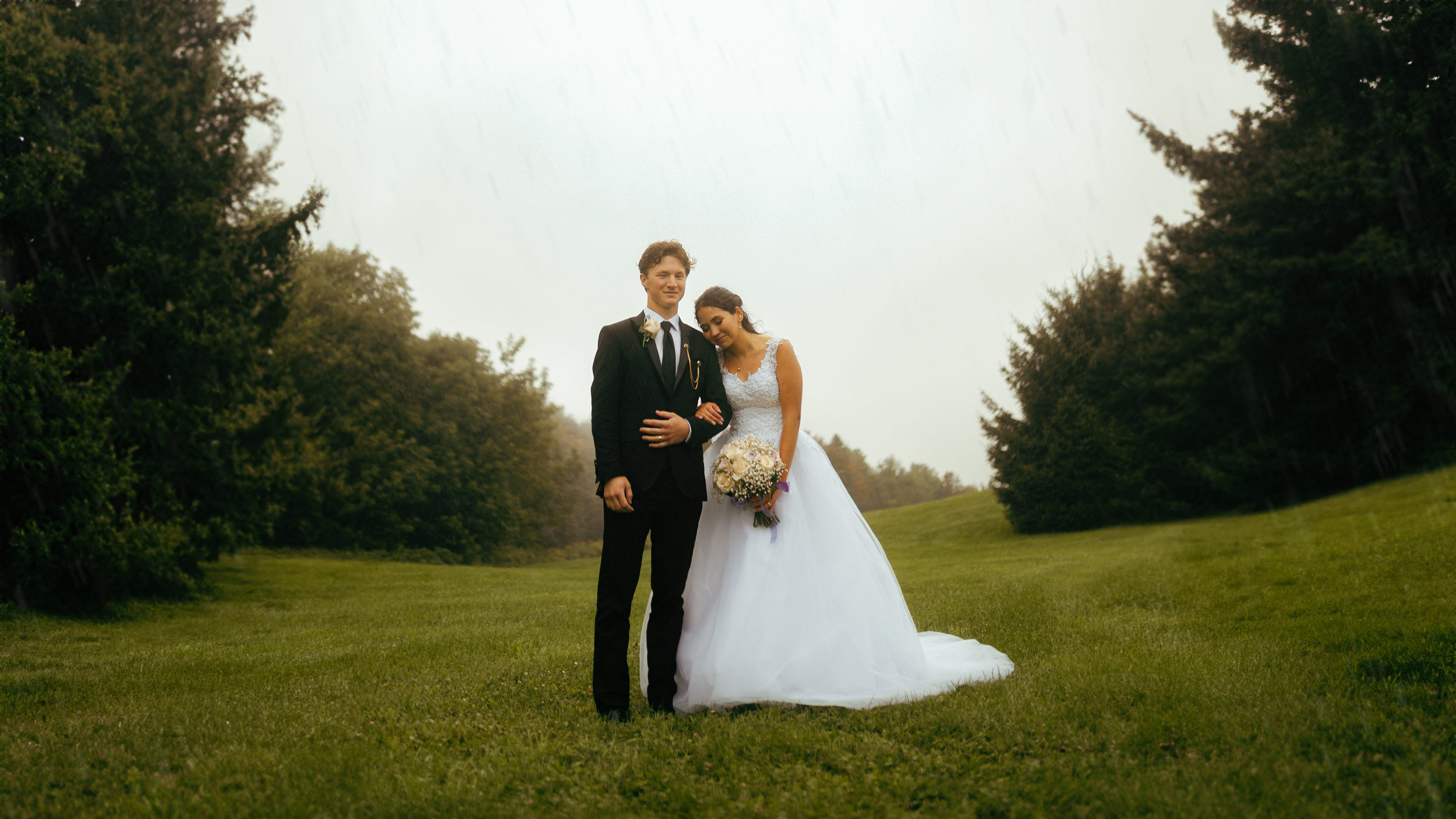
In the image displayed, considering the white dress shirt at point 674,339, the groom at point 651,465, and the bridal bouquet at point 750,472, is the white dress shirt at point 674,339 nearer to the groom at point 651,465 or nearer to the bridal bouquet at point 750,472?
the groom at point 651,465

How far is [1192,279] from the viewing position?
2588 cm

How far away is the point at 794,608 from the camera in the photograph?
15.9ft

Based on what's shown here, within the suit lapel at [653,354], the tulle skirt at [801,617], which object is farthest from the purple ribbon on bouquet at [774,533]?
the suit lapel at [653,354]

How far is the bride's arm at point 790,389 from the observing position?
524 centimetres

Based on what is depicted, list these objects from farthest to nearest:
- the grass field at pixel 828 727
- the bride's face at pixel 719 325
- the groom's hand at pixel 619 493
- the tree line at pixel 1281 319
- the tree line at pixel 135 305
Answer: the tree line at pixel 1281 319
the tree line at pixel 135 305
the bride's face at pixel 719 325
the groom's hand at pixel 619 493
the grass field at pixel 828 727

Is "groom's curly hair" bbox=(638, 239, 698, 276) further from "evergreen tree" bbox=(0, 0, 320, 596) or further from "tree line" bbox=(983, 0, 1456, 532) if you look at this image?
Result: "tree line" bbox=(983, 0, 1456, 532)

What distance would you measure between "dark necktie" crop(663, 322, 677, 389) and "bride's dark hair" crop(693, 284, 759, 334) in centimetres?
60

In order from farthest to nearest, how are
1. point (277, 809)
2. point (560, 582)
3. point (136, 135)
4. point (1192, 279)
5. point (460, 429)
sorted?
point (460, 429) → point (1192, 279) → point (560, 582) → point (136, 135) → point (277, 809)

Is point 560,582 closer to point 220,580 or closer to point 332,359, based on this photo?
point 220,580

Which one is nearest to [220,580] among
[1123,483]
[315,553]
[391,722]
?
[315,553]

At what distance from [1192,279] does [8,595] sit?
30.7 meters

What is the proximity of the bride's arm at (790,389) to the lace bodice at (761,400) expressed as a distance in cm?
3

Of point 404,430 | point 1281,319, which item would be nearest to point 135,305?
point 404,430

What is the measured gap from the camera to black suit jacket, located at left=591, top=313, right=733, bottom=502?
443 cm
